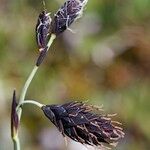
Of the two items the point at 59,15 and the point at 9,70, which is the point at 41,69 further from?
the point at 59,15

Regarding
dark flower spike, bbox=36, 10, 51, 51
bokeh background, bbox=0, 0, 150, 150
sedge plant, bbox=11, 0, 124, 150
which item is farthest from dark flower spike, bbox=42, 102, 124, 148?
bokeh background, bbox=0, 0, 150, 150

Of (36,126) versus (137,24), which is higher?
(137,24)

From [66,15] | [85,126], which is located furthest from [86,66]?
[85,126]

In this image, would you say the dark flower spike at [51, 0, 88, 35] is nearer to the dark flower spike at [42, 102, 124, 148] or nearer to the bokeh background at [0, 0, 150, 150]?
the dark flower spike at [42, 102, 124, 148]

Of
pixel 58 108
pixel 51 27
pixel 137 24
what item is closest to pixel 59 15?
pixel 51 27

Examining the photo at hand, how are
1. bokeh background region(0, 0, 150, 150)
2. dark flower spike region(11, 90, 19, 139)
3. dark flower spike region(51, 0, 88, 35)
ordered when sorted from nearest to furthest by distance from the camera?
dark flower spike region(11, 90, 19, 139) → dark flower spike region(51, 0, 88, 35) → bokeh background region(0, 0, 150, 150)

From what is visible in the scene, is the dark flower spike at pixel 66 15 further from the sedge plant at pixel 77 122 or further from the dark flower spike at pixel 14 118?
the dark flower spike at pixel 14 118

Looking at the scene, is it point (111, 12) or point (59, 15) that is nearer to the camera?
point (59, 15)
